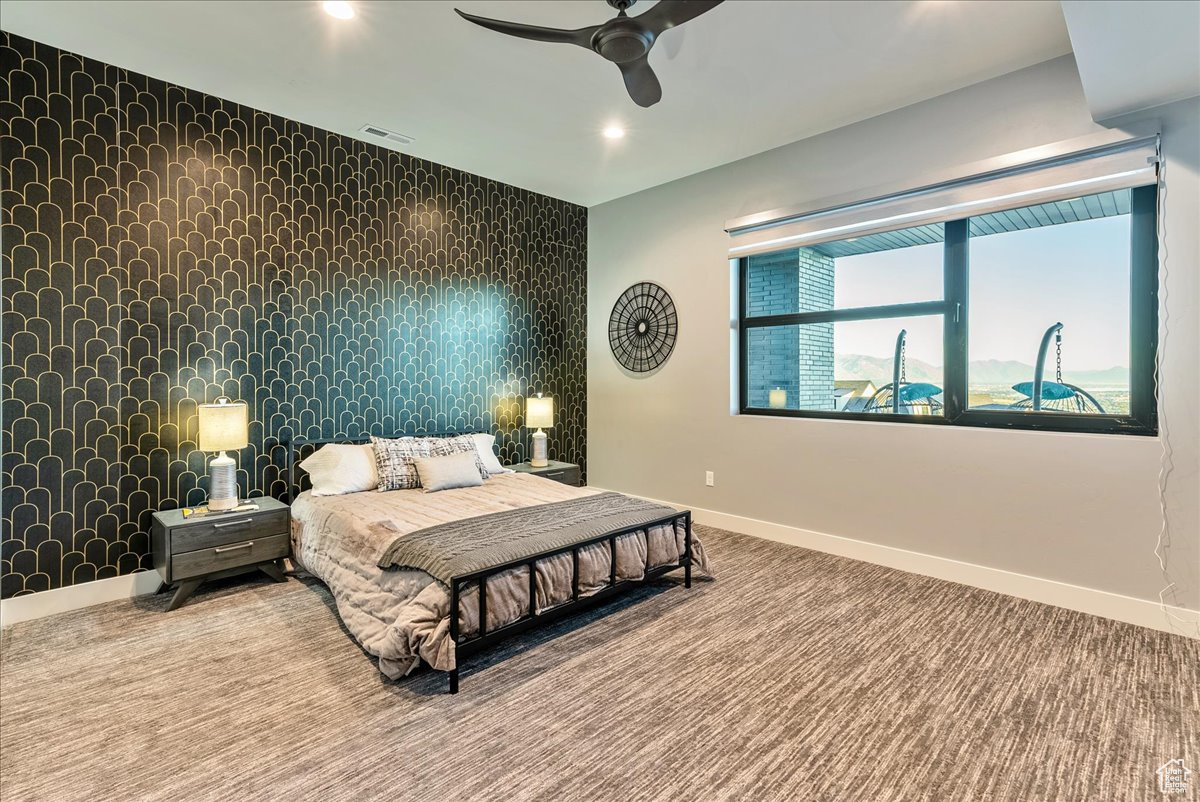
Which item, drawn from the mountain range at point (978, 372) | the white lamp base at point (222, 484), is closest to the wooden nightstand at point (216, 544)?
the white lamp base at point (222, 484)

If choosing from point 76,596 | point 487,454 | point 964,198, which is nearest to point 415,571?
point 487,454

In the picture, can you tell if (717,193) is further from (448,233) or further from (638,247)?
(448,233)

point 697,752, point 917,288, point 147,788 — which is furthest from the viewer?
point 917,288

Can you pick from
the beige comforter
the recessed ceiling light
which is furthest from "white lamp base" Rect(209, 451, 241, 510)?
the recessed ceiling light

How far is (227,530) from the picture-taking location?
3.21 meters

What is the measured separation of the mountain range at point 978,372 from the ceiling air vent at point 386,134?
356 cm

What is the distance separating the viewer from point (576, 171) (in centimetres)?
467

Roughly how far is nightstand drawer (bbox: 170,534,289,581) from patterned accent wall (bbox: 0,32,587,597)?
18.4 inches

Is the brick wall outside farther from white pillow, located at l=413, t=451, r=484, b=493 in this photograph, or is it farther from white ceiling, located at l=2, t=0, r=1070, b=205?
white pillow, located at l=413, t=451, r=484, b=493

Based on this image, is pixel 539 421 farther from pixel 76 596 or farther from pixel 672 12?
pixel 672 12

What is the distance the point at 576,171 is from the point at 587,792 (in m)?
4.31

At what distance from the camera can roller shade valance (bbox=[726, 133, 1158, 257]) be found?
111 inches

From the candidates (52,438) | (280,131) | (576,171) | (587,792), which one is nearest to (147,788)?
(587,792)

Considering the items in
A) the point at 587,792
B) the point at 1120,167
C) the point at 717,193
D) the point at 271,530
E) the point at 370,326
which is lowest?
the point at 587,792
